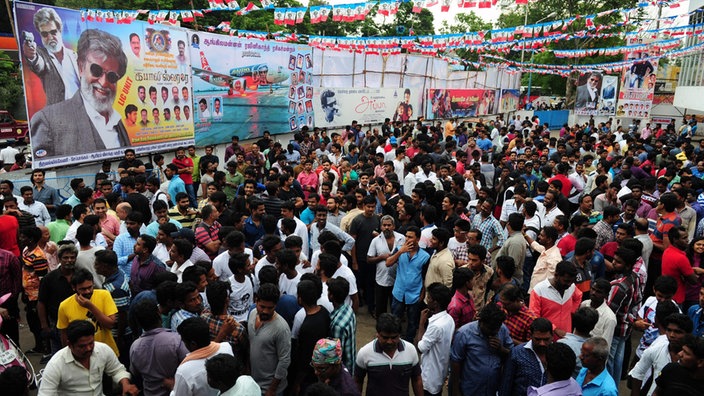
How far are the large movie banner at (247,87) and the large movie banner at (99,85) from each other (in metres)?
0.64

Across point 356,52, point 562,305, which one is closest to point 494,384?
point 562,305

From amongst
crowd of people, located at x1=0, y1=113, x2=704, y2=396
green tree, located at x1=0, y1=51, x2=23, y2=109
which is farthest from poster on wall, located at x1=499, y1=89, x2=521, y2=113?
green tree, located at x1=0, y1=51, x2=23, y2=109

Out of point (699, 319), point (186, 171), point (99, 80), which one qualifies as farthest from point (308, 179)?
point (699, 319)

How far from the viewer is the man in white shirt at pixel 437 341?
403 centimetres

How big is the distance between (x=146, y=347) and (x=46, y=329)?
167 cm

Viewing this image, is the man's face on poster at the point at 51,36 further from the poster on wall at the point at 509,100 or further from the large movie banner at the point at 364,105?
the poster on wall at the point at 509,100

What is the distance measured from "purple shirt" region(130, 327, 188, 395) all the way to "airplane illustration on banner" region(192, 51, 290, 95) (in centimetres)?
1068

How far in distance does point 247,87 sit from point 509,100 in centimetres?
2718

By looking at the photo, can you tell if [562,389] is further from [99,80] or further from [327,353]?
[99,80]

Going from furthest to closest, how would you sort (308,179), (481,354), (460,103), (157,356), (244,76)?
(460,103) < (244,76) < (308,179) < (481,354) < (157,356)

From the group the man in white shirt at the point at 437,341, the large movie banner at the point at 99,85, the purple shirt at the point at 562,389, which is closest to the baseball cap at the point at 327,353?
the man in white shirt at the point at 437,341

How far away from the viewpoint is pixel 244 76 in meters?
15.0

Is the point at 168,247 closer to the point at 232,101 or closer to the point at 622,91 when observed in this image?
the point at 232,101

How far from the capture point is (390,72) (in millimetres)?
24094
